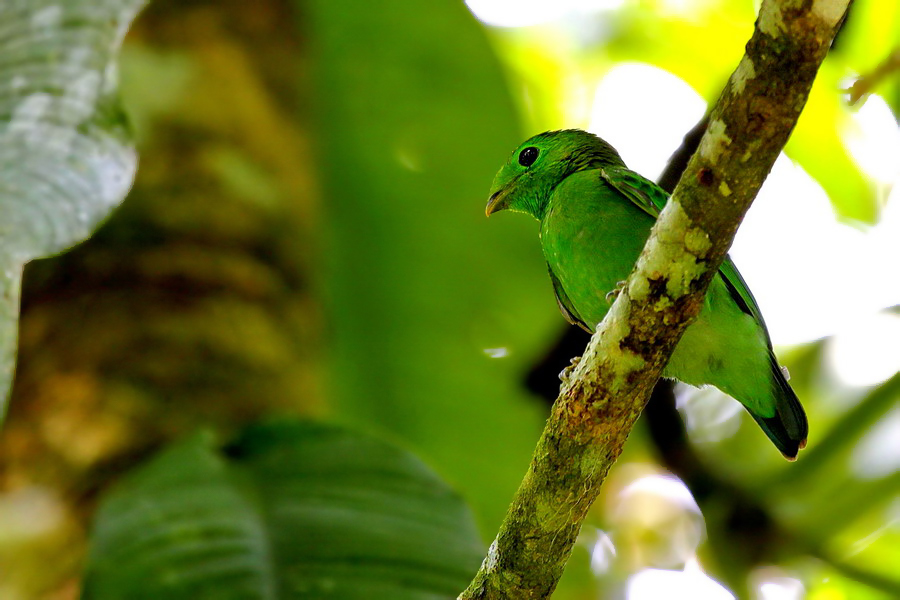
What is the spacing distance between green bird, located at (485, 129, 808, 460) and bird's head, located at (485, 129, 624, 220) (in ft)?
0.82

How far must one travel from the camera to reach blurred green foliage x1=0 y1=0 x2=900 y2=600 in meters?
2.87

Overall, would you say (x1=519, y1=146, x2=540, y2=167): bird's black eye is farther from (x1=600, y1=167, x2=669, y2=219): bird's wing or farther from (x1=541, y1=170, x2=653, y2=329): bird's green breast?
(x1=600, y1=167, x2=669, y2=219): bird's wing

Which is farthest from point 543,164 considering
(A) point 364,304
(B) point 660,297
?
(B) point 660,297

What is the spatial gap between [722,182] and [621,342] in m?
0.25

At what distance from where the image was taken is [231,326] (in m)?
3.04

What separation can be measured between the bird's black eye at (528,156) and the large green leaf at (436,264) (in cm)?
84

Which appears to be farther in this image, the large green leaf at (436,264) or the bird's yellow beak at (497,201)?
the large green leaf at (436,264)

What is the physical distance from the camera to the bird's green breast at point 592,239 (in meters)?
2.41

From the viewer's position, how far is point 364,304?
3.89m

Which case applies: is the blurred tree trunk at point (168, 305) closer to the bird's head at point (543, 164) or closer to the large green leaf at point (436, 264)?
the large green leaf at point (436, 264)

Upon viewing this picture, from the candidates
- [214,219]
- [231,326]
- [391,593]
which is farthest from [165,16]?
[391,593]

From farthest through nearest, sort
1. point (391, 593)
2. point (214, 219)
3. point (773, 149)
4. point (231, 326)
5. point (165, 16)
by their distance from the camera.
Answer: point (165, 16) → point (214, 219) → point (231, 326) → point (391, 593) → point (773, 149)

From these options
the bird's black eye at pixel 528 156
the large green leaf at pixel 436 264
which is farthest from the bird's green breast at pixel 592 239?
the large green leaf at pixel 436 264

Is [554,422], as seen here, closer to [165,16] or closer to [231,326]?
[231,326]
